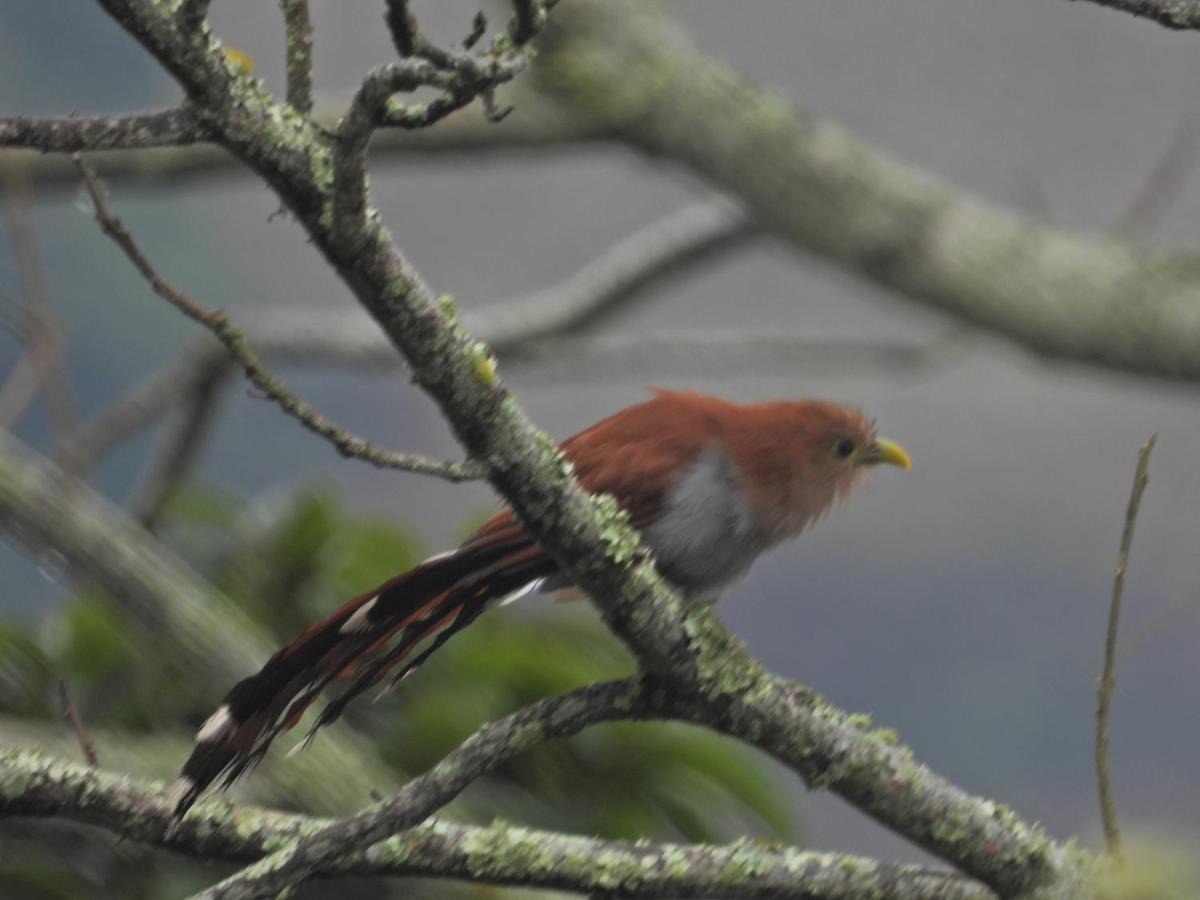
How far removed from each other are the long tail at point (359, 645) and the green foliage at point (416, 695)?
3.44ft

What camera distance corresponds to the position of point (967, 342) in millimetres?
2893

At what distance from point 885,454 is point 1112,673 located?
0.36 meters

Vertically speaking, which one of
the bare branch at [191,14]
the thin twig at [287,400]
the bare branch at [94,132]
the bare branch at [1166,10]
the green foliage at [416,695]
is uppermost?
the bare branch at [1166,10]

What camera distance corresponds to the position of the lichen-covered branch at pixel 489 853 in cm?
94

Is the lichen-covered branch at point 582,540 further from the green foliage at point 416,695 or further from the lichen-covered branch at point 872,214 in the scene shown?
the lichen-covered branch at point 872,214

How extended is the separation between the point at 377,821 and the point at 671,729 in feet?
4.89

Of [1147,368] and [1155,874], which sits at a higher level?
[1147,368]

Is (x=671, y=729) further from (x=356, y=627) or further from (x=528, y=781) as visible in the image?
(x=356, y=627)

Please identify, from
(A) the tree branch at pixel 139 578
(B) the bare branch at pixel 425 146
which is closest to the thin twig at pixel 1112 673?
(A) the tree branch at pixel 139 578

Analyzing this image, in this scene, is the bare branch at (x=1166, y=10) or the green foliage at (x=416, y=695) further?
the green foliage at (x=416, y=695)

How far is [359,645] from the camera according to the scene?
3.16 feet

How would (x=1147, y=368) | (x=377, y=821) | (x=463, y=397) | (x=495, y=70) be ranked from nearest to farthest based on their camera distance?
(x=495, y=70), (x=463, y=397), (x=377, y=821), (x=1147, y=368)

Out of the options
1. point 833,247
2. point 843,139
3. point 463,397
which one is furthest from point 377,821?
point 843,139

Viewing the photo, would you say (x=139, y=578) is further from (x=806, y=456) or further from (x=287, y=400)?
(x=287, y=400)
